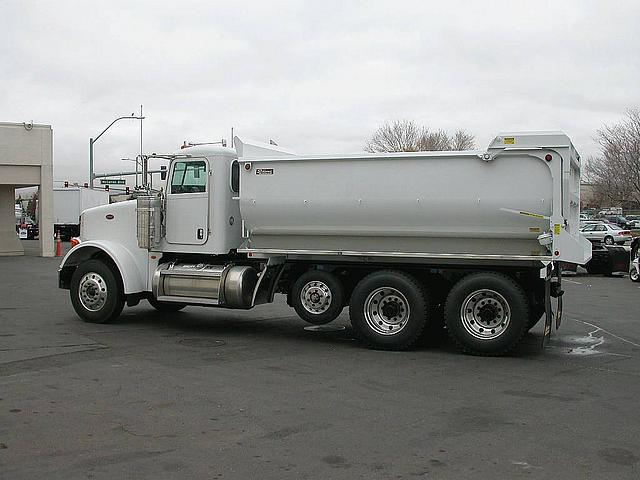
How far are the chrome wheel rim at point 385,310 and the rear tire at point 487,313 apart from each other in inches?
28.6

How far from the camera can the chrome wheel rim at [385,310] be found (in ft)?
35.0

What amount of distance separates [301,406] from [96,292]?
6.59 m

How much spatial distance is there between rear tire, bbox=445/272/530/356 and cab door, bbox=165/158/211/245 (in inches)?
171

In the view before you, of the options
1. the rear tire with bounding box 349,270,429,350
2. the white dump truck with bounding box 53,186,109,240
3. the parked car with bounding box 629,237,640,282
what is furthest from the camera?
the white dump truck with bounding box 53,186,109,240

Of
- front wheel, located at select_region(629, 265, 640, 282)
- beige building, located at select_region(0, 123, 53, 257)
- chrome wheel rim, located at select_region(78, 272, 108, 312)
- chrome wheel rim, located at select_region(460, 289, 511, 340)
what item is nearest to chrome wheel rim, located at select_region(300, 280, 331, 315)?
chrome wheel rim, located at select_region(460, 289, 511, 340)

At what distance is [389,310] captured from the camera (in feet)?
35.3

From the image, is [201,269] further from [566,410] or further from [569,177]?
[566,410]

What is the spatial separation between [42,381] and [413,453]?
4517 millimetres

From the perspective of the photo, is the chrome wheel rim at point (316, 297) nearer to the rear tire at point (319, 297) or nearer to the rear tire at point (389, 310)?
the rear tire at point (319, 297)

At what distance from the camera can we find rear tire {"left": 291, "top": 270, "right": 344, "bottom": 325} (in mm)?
11023

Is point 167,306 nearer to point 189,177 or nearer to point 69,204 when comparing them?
point 189,177

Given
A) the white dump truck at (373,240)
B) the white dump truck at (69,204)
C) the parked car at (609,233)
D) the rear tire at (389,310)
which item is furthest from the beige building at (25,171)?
the parked car at (609,233)

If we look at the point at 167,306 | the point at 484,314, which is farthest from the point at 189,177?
the point at 484,314

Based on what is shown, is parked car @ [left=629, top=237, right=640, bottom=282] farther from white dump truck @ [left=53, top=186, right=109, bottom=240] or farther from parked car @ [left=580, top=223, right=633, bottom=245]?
white dump truck @ [left=53, top=186, right=109, bottom=240]
